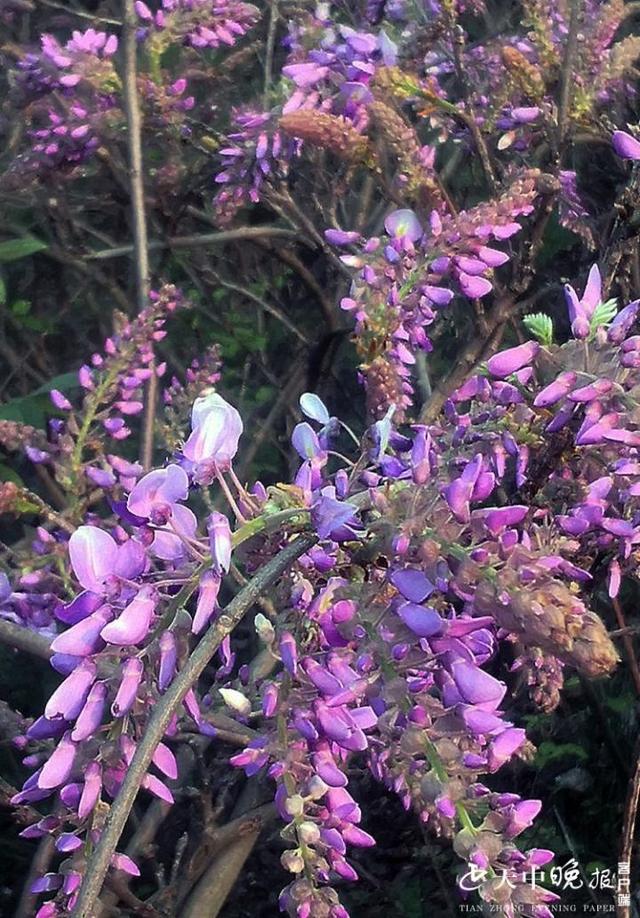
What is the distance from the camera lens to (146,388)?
7.11ft

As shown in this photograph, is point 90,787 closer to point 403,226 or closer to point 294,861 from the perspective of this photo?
point 294,861

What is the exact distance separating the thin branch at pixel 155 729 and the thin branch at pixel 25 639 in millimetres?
532

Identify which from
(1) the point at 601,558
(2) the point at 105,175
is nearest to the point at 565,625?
(1) the point at 601,558

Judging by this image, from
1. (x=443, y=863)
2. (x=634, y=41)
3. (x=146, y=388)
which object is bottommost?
(x=443, y=863)

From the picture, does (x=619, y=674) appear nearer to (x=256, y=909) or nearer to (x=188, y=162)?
(x=256, y=909)

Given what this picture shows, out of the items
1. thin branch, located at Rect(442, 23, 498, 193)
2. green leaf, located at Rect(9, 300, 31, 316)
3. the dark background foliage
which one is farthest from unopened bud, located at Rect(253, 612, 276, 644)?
green leaf, located at Rect(9, 300, 31, 316)

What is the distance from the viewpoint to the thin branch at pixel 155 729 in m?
0.69

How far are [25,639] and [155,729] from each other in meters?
0.61

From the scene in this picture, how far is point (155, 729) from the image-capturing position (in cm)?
72

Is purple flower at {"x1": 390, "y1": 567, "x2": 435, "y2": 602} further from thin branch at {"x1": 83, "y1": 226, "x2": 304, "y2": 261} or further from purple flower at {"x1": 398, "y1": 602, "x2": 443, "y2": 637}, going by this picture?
thin branch at {"x1": 83, "y1": 226, "x2": 304, "y2": 261}

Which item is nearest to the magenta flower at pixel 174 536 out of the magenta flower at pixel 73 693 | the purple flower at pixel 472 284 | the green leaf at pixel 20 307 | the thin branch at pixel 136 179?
the magenta flower at pixel 73 693

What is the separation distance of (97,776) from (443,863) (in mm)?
2195

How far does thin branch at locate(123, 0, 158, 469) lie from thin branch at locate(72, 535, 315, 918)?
4.09ft

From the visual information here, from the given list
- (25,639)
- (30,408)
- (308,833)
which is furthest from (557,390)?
(30,408)
